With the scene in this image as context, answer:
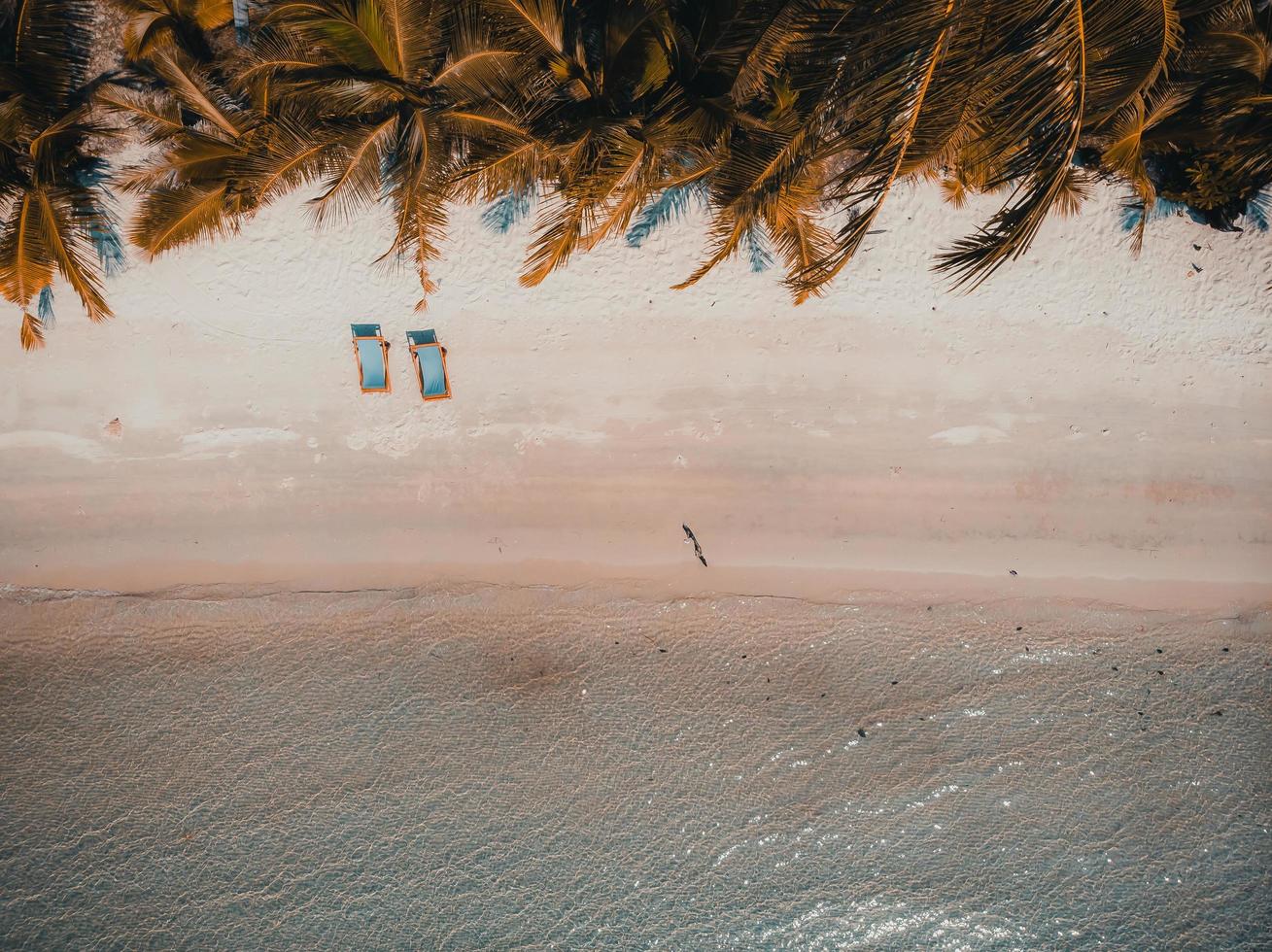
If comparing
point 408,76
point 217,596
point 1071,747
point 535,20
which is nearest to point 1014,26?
point 535,20

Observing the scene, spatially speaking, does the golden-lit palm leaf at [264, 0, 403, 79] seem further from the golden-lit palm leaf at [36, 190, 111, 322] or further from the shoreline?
the shoreline

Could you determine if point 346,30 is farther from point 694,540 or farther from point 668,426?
Answer: point 694,540

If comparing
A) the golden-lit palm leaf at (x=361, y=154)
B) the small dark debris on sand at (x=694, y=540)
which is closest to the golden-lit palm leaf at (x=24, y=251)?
the golden-lit palm leaf at (x=361, y=154)

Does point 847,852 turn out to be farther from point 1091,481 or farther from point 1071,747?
point 1091,481

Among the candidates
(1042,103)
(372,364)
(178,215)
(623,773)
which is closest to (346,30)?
(178,215)

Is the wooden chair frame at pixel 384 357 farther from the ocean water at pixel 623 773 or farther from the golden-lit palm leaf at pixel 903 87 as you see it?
the golden-lit palm leaf at pixel 903 87
